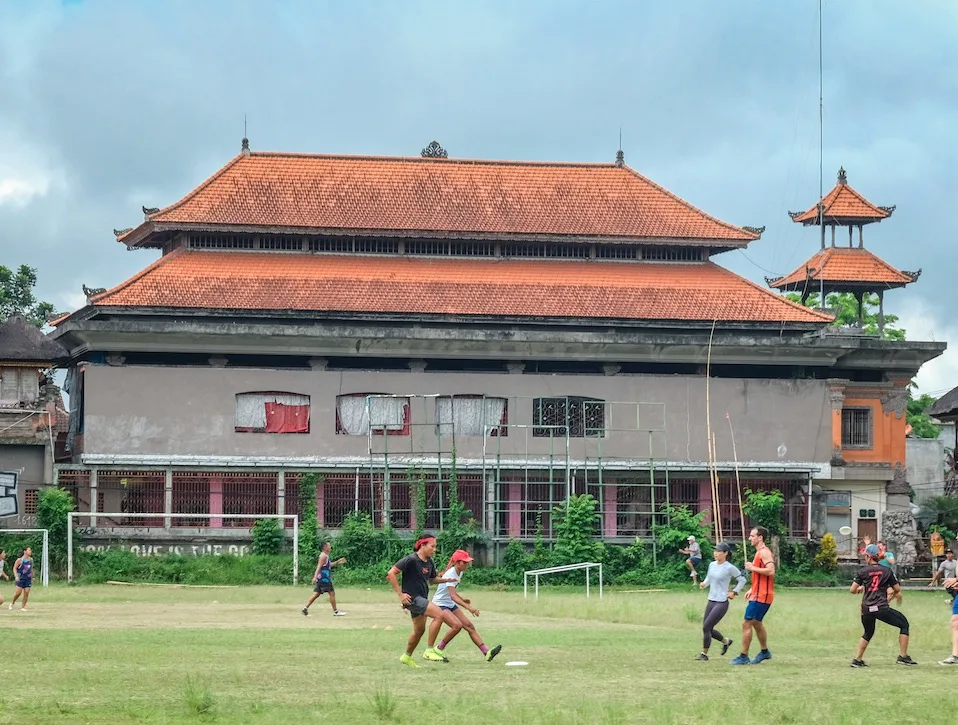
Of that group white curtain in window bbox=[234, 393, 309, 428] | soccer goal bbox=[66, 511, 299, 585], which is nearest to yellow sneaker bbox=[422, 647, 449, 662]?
soccer goal bbox=[66, 511, 299, 585]

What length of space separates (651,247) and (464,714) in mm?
39558

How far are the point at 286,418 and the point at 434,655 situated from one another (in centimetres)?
2976

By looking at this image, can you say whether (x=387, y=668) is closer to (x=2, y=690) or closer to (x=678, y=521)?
(x=2, y=690)

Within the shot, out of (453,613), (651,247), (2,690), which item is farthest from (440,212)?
(2,690)

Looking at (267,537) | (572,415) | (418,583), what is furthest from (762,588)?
(572,415)

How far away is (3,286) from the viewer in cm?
7569

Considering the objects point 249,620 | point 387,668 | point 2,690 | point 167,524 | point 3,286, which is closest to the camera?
point 2,690

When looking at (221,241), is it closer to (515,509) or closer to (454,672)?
(515,509)

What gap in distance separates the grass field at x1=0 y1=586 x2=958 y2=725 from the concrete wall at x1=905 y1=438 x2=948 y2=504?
117ft

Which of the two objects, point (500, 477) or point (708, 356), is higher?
point (708, 356)

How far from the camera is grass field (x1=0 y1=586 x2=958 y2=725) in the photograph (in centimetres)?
1727

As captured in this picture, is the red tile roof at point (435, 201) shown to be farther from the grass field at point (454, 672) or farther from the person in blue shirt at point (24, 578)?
the grass field at point (454, 672)

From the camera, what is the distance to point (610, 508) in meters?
51.9

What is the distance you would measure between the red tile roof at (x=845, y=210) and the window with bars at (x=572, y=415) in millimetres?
11697
